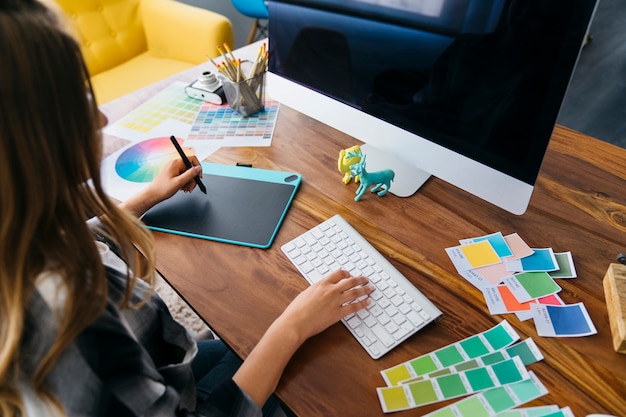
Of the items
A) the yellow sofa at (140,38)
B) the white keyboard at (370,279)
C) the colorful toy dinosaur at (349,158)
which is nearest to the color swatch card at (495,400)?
the white keyboard at (370,279)

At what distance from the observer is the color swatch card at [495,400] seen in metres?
0.58

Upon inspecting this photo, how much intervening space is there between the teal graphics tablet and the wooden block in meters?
0.55

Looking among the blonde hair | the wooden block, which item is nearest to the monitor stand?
the wooden block

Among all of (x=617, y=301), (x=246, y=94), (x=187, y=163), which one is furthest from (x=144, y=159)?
(x=617, y=301)

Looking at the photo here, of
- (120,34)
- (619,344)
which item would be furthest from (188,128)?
(120,34)

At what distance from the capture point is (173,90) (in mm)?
1284

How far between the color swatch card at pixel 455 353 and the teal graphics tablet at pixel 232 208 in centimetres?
32

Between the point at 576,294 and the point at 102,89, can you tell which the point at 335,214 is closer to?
the point at 576,294

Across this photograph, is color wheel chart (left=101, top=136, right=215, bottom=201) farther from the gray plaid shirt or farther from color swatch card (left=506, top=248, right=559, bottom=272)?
color swatch card (left=506, top=248, right=559, bottom=272)

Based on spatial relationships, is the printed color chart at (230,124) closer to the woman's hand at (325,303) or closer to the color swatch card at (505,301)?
the woman's hand at (325,303)

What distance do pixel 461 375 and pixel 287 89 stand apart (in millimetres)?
698

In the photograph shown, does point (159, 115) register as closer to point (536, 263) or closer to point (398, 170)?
point (398, 170)

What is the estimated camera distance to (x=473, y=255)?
31.0 inches

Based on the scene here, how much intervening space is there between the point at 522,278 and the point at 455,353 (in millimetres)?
194
